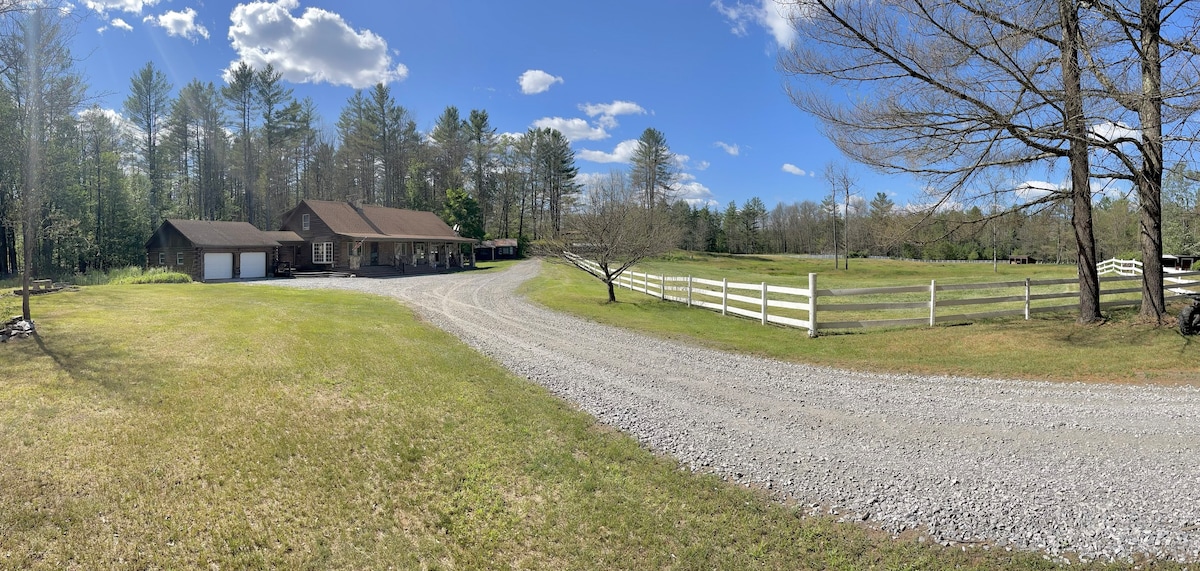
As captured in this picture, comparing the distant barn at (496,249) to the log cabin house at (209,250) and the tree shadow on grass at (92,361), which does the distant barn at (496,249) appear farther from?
the tree shadow on grass at (92,361)

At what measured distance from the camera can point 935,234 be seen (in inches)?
440

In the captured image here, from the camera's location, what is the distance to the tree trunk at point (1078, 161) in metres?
8.95

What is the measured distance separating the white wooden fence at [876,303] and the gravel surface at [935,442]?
2544mm

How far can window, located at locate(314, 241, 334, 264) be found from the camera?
33.7 metres

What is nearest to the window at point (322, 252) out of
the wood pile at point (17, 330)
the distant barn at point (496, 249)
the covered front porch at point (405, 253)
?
the covered front porch at point (405, 253)

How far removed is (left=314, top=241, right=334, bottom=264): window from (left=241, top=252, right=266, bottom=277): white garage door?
3.13 metres

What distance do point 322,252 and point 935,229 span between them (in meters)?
34.2

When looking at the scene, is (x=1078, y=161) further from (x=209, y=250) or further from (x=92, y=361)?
(x=209, y=250)

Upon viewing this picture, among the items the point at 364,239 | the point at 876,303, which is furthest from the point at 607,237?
the point at 364,239

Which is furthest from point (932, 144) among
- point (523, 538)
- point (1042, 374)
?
point (523, 538)

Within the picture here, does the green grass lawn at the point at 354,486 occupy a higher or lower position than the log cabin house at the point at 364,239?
lower

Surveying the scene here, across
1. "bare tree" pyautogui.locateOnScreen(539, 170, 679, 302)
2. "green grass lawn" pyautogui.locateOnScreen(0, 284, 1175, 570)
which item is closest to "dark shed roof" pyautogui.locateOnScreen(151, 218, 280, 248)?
"bare tree" pyautogui.locateOnScreen(539, 170, 679, 302)

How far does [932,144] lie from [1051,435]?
6466 millimetres

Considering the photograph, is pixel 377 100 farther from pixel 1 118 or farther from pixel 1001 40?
pixel 1001 40
